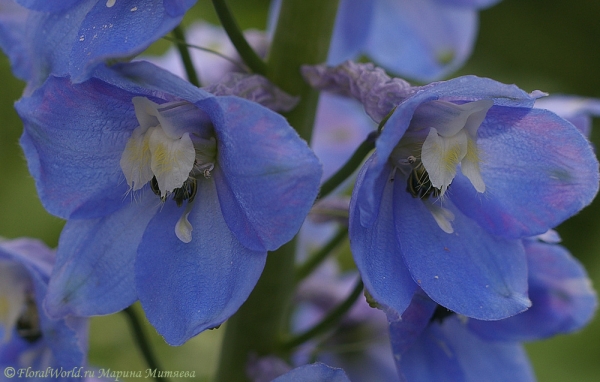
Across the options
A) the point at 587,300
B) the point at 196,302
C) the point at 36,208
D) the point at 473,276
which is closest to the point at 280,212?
the point at 196,302

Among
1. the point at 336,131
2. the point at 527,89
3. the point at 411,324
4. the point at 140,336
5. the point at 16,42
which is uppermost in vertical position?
the point at 16,42

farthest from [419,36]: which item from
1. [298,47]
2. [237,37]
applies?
[237,37]

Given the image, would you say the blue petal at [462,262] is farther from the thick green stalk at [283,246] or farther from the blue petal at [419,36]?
the blue petal at [419,36]

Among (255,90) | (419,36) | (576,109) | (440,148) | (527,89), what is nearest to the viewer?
(440,148)

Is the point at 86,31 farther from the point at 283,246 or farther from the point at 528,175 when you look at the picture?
the point at 528,175

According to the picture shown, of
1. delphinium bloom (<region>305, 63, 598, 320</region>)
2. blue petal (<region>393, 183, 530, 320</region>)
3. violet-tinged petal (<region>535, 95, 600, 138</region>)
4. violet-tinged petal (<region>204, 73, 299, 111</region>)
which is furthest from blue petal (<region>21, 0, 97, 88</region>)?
violet-tinged petal (<region>535, 95, 600, 138</region>)

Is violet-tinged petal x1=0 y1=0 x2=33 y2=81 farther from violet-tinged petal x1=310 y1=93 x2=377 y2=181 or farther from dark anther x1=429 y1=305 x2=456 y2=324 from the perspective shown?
violet-tinged petal x1=310 y1=93 x2=377 y2=181

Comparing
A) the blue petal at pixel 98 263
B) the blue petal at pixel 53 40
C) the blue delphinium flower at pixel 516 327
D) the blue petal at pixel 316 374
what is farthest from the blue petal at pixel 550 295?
the blue petal at pixel 53 40
